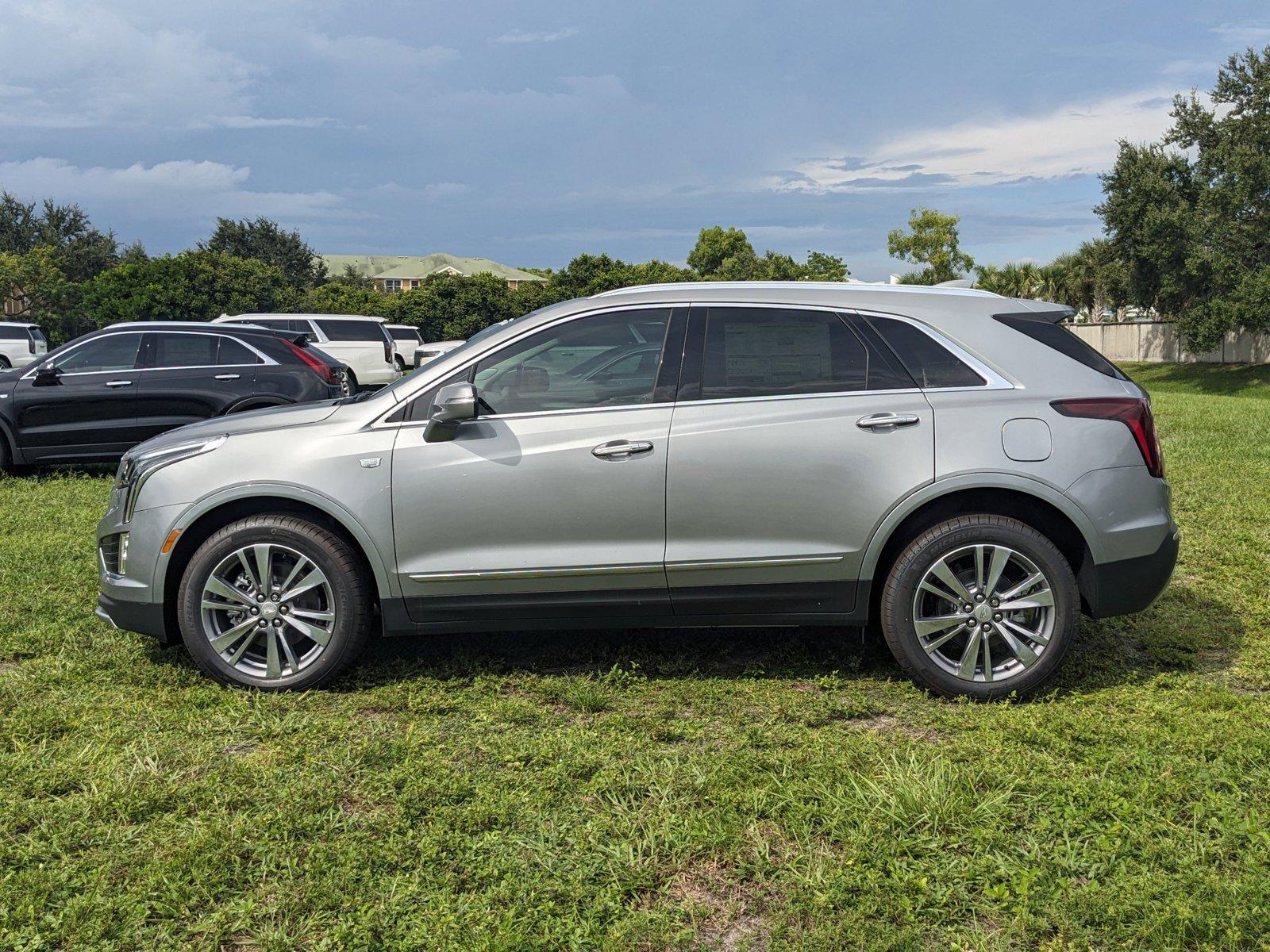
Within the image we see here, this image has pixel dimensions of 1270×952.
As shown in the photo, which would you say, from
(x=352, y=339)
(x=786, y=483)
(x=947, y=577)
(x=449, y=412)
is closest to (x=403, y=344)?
(x=352, y=339)

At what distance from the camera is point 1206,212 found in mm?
40938

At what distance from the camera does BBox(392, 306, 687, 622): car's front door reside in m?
4.69

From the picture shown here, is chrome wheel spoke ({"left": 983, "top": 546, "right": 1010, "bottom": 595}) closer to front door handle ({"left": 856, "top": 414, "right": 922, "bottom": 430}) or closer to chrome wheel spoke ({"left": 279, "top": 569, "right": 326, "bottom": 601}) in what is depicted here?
front door handle ({"left": 856, "top": 414, "right": 922, "bottom": 430})

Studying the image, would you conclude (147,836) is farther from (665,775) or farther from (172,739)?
(665,775)

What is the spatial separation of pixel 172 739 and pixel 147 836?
0.86 m

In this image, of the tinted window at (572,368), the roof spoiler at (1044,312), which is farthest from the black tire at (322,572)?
the roof spoiler at (1044,312)

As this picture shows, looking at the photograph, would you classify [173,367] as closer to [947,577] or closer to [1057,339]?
[947,577]

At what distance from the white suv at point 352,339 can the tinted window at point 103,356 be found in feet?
32.2

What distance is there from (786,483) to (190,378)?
8877 millimetres

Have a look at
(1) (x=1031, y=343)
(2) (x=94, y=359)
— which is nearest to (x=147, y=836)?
(1) (x=1031, y=343)

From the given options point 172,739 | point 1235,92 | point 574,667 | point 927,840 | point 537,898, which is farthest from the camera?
point 1235,92

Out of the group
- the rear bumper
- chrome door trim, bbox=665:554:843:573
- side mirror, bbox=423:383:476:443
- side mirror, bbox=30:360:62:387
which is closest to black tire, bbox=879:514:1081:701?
the rear bumper

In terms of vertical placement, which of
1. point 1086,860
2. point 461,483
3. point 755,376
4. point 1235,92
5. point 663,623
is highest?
point 1235,92

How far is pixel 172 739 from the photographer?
4336mm
